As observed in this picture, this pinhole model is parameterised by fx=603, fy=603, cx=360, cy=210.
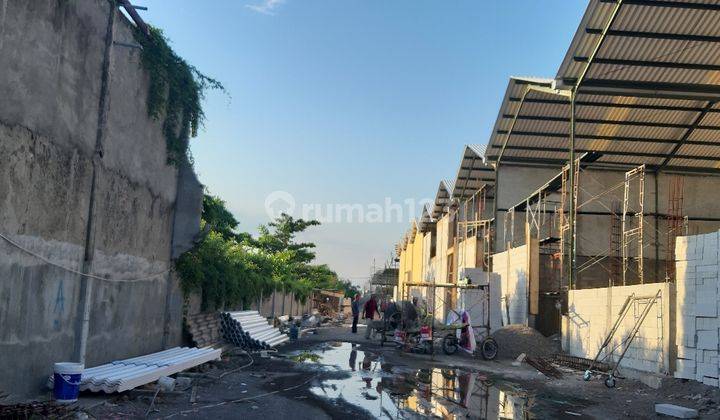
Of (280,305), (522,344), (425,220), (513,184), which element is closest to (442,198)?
(425,220)

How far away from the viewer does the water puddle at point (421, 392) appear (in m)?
9.33

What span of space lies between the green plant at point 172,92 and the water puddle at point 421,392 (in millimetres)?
6049

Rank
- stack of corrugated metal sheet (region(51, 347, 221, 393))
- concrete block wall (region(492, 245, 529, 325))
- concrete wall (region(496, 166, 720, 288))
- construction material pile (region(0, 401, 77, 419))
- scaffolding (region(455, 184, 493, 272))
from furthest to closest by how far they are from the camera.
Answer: scaffolding (region(455, 184, 493, 272)), concrete wall (region(496, 166, 720, 288)), concrete block wall (region(492, 245, 529, 325)), stack of corrugated metal sheet (region(51, 347, 221, 393)), construction material pile (region(0, 401, 77, 419))

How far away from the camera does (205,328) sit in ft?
49.4

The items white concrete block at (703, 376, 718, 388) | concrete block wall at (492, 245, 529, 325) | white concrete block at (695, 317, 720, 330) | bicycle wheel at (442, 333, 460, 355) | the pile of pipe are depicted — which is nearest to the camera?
white concrete block at (703, 376, 718, 388)

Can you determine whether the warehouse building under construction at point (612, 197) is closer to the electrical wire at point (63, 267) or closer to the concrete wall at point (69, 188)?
the electrical wire at point (63, 267)

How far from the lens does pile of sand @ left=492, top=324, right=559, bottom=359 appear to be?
1967 centimetres

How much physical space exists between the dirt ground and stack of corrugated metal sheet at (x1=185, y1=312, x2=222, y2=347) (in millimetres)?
716

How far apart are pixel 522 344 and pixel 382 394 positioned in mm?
10663

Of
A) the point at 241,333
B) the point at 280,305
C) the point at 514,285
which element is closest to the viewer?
the point at 241,333

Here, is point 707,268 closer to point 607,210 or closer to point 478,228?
point 607,210

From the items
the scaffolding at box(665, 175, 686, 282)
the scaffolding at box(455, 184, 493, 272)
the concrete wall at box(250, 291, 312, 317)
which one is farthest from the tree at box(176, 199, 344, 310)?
the scaffolding at box(665, 175, 686, 282)

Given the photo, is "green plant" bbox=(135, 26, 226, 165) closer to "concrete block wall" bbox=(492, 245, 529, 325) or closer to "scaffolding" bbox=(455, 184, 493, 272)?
"concrete block wall" bbox=(492, 245, 529, 325)

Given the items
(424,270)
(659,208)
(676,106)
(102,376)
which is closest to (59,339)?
(102,376)
